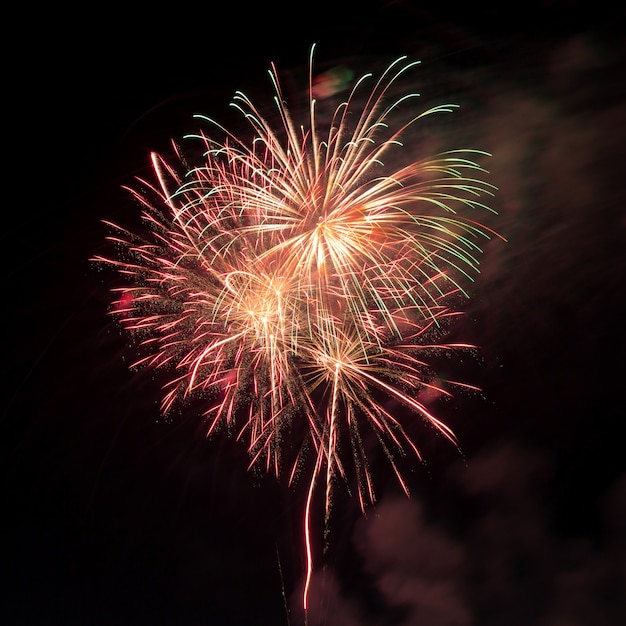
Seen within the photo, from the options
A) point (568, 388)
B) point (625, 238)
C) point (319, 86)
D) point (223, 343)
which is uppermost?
point (625, 238)

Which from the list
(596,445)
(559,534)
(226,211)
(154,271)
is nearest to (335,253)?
(226,211)

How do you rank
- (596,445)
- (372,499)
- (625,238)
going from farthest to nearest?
(596,445) < (372,499) < (625,238)

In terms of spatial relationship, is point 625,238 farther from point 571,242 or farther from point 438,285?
point 438,285

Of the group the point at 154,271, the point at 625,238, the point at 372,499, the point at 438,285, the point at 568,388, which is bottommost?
the point at 372,499

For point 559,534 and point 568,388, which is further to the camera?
point 559,534

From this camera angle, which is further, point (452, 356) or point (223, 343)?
point (452, 356)

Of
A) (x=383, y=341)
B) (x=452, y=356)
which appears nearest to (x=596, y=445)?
(x=452, y=356)

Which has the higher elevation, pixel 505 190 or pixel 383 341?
pixel 505 190

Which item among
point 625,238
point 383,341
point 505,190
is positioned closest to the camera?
point 383,341

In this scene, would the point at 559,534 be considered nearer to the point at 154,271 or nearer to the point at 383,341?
the point at 383,341
